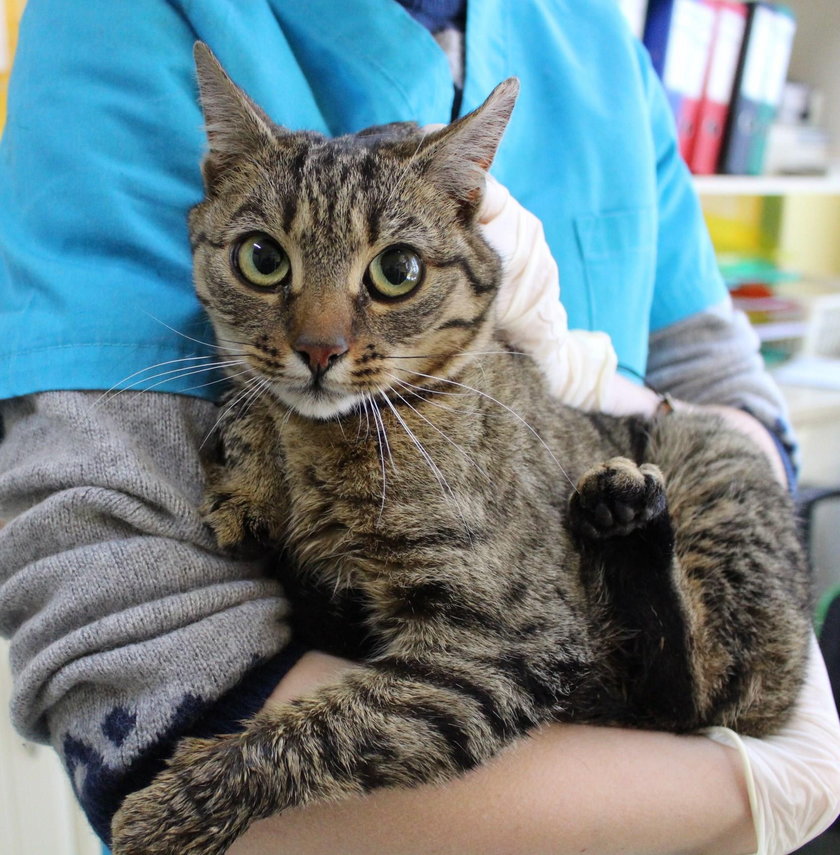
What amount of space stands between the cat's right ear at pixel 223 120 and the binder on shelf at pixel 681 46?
1.81 m

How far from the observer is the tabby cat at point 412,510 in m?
Result: 0.77

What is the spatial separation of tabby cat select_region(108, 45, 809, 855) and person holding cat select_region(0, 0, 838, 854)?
0.05 m

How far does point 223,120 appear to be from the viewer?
0.90m

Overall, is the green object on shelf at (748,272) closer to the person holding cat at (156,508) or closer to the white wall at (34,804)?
the person holding cat at (156,508)

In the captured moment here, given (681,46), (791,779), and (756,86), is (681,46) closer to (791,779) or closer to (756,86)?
(756,86)

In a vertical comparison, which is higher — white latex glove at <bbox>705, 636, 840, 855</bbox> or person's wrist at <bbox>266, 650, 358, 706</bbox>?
person's wrist at <bbox>266, 650, 358, 706</bbox>

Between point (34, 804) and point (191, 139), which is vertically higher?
point (191, 139)

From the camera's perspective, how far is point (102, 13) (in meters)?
0.87

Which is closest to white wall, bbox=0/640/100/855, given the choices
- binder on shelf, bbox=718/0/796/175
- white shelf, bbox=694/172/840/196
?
white shelf, bbox=694/172/840/196

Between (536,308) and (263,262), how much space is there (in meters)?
0.47

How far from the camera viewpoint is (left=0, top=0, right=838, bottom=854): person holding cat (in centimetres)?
75

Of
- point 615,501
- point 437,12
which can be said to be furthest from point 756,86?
point 615,501

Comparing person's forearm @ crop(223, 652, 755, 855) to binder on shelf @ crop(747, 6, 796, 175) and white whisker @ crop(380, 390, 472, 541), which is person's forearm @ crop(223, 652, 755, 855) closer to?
white whisker @ crop(380, 390, 472, 541)

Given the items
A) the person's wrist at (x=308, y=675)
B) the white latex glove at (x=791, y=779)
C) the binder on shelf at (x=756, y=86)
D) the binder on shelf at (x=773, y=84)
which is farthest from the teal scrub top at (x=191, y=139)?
the binder on shelf at (x=773, y=84)
